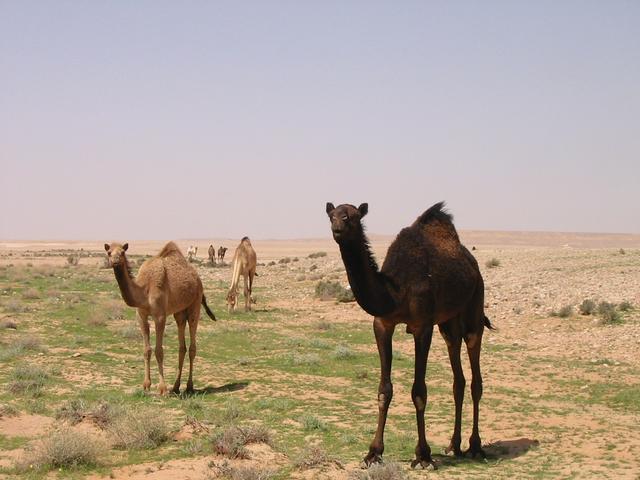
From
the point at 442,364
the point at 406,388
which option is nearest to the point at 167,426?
the point at 406,388

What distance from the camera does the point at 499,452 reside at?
8.95 meters

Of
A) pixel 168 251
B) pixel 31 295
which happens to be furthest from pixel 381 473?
pixel 31 295

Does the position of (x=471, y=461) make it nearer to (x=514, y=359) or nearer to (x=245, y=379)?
(x=245, y=379)

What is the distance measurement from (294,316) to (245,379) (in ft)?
36.1

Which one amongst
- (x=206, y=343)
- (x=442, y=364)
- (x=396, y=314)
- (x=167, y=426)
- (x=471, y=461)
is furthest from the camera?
(x=206, y=343)

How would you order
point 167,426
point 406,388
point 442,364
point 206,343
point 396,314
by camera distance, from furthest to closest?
point 206,343, point 442,364, point 406,388, point 167,426, point 396,314

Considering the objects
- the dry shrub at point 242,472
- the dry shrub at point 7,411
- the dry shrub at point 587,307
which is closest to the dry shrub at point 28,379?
the dry shrub at point 7,411

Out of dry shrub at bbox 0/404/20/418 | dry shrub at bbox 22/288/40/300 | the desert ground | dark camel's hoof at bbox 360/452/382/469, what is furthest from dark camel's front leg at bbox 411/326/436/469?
dry shrub at bbox 22/288/40/300

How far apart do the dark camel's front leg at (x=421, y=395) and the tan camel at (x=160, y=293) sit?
5.29 metres

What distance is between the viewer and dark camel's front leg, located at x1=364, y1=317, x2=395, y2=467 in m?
7.93

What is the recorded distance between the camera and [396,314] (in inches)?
314

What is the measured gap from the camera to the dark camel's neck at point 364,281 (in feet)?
25.2

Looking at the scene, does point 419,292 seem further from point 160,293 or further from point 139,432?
point 160,293

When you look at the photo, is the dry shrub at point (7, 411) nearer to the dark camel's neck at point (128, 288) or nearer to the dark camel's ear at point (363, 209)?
the dark camel's neck at point (128, 288)
